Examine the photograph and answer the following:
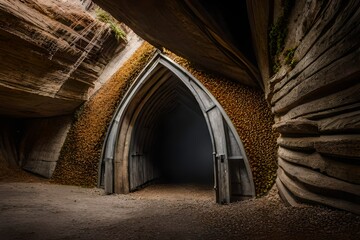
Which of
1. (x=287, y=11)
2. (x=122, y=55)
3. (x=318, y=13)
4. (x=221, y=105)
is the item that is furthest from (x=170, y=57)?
(x=318, y=13)

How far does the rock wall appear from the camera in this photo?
232 cm

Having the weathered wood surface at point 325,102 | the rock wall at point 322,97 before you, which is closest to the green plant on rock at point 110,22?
the rock wall at point 322,97

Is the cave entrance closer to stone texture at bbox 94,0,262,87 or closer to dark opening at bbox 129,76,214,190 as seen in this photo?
dark opening at bbox 129,76,214,190

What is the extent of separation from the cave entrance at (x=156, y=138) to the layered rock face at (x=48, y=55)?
2472 mm

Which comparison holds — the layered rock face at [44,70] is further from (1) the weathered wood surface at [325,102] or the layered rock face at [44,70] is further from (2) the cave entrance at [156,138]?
(1) the weathered wood surface at [325,102]

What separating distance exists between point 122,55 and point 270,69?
25.2ft

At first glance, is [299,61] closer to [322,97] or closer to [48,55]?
[322,97]

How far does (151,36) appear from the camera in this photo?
5.30 m

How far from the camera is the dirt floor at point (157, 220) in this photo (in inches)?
110

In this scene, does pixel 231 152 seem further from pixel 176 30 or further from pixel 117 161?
pixel 117 161

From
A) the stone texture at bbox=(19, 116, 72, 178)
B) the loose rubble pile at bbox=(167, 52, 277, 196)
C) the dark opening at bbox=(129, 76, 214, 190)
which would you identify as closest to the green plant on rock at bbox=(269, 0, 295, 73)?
the loose rubble pile at bbox=(167, 52, 277, 196)

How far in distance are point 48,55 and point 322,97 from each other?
8.36 m

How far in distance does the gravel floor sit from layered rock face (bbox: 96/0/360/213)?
1.01 feet

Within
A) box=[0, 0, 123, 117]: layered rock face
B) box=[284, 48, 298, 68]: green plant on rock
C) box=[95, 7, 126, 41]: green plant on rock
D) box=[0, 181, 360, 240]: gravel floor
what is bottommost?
box=[0, 181, 360, 240]: gravel floor
